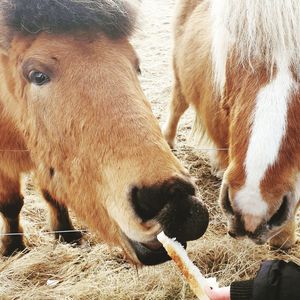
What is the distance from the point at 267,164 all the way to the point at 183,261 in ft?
1.90

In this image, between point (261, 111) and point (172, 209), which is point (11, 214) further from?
point (261, 111)

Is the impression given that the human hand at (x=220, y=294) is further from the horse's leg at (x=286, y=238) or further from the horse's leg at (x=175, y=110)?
the horse's leg at (x=175, y=110)

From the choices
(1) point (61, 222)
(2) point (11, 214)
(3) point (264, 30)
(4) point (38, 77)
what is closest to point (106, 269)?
(1) point (61, 222)

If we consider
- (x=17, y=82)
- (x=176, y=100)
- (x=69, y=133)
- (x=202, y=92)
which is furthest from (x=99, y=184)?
(x=176, y=100)

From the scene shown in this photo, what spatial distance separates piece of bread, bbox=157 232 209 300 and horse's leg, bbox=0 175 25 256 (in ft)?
5.15

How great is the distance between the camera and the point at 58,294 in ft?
9.26

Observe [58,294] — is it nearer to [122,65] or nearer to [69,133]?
[69,133]

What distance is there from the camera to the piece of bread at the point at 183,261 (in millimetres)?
1717

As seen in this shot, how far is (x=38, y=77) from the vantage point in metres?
2.02

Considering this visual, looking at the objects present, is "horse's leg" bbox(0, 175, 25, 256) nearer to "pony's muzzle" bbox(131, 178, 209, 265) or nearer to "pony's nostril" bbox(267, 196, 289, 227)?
"pony's muzzle" bbox(131, 178, 209, 265)

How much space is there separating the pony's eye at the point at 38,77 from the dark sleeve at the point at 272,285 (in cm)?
132

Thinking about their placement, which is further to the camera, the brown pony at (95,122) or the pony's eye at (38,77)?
the pony's eye at (38,77)

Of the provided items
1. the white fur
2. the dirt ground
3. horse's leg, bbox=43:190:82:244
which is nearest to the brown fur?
the white fur

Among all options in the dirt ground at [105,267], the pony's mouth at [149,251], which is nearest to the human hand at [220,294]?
the pony's mouth at [149,251]
